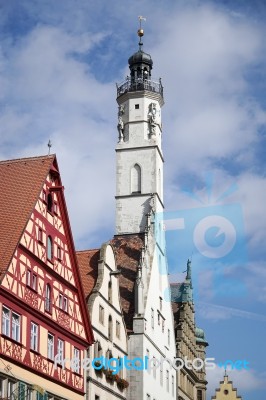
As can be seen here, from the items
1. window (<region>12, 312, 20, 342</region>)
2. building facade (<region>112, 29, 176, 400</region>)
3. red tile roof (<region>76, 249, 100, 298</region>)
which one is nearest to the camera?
window (<region>12, 312, 20, 342</region>)

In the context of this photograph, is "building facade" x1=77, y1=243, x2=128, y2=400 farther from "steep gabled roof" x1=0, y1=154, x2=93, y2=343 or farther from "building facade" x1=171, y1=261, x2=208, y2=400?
"building facade" x1=171, y1=261, x2=208, y2=400

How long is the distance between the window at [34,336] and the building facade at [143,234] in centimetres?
1584

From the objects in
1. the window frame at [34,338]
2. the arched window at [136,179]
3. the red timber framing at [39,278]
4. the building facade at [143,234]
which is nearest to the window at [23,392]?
the red timber framing at [39,278]

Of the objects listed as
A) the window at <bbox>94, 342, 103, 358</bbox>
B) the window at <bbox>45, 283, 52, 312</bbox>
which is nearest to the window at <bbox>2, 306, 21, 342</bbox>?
the window at <bbox>45, 283, 52, 312</bbox>

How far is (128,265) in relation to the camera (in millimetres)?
56250

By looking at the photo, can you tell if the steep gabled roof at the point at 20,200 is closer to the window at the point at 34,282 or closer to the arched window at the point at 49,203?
the arched window at the point at 49,203

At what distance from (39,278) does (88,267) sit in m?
10.7

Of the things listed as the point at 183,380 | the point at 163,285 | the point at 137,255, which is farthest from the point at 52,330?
→ the point at 183,380

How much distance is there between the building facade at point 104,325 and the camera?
43.2 metres

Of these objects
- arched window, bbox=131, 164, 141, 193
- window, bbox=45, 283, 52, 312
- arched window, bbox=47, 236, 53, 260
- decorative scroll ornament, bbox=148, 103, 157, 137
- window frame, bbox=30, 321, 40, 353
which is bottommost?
window frame, bbox=30, 321, 40, 353

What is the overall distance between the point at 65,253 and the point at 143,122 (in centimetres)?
2721

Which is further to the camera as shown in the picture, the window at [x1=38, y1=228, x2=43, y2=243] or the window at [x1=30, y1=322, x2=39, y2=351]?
the window at [x1=38, y1=228, x2=43, y2=243]

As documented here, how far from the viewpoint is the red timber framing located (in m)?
33.5

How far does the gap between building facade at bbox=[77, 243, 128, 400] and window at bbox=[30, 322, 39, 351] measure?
693 cm
